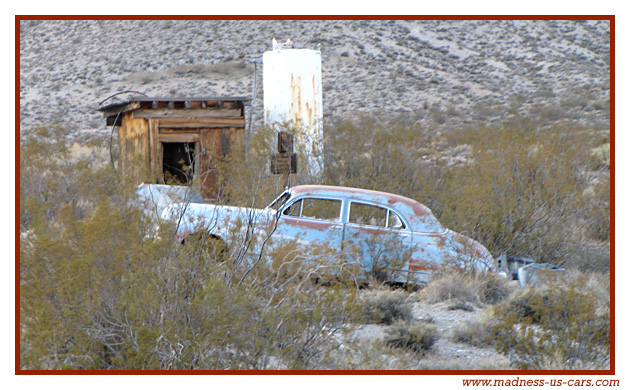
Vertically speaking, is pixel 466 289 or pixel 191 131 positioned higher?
pixel 191 131

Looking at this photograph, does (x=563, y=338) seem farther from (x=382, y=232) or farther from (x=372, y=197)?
(x=372, y=197)

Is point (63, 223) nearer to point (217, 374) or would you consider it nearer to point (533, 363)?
point (217, 374)

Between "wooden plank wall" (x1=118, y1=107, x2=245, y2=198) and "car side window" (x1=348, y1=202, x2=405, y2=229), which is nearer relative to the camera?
"car side window" (x1=348, y1=202, x2=405, y2=229)

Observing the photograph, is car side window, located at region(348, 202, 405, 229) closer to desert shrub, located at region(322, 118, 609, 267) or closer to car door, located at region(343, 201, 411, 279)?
car door, located at region(343, 201, 411, 279)

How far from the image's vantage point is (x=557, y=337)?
6430mm

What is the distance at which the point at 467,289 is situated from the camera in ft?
Result: 30.2

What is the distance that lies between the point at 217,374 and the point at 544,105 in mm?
34250

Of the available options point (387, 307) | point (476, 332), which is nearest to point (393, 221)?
point (387, 307)

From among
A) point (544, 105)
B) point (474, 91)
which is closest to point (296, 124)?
point (544, 105)

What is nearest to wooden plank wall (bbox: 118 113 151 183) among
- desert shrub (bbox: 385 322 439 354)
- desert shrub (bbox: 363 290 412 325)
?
desert shrub (bbox: 363 290 412 325)

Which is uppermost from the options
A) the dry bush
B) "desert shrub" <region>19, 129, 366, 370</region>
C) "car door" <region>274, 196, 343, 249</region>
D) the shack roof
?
the shack roof

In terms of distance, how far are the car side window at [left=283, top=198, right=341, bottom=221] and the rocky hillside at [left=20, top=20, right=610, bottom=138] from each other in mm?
26247

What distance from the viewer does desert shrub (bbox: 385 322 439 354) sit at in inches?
274

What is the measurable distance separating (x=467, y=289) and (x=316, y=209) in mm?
2268
